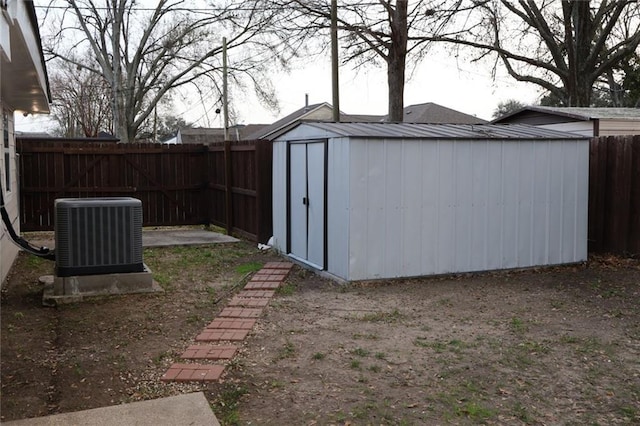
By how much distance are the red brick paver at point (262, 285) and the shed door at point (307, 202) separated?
2.83 feet

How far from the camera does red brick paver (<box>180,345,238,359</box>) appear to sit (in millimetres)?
5086

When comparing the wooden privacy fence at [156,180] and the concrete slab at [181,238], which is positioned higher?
the wooden privacy fence at [156,180]

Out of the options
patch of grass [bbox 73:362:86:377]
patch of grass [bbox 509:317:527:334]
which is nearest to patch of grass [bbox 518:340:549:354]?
patch of grass [bbox 509:317:527:334]

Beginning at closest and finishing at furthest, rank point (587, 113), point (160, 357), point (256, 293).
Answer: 1. point (160, 357)
2. point (256, 293)
3. point (587, 113)

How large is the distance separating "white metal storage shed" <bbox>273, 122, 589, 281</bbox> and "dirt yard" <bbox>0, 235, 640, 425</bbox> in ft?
1.66

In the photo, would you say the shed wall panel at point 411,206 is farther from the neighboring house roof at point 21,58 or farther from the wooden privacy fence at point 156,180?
the neighboring house roof at point 21,58

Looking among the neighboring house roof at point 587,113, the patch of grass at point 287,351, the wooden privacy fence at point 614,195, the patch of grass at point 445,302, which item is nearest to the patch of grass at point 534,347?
the patch of grass at point 445,302

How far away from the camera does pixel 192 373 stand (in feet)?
15.4

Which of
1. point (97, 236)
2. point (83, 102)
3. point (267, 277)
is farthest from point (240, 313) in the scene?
point (83, 102)

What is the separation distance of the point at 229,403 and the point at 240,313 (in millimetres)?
2387

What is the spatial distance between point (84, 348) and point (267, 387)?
1.78 m

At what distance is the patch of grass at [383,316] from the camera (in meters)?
6.35

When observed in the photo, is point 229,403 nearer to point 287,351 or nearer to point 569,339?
point 287,351

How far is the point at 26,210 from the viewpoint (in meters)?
12.7
